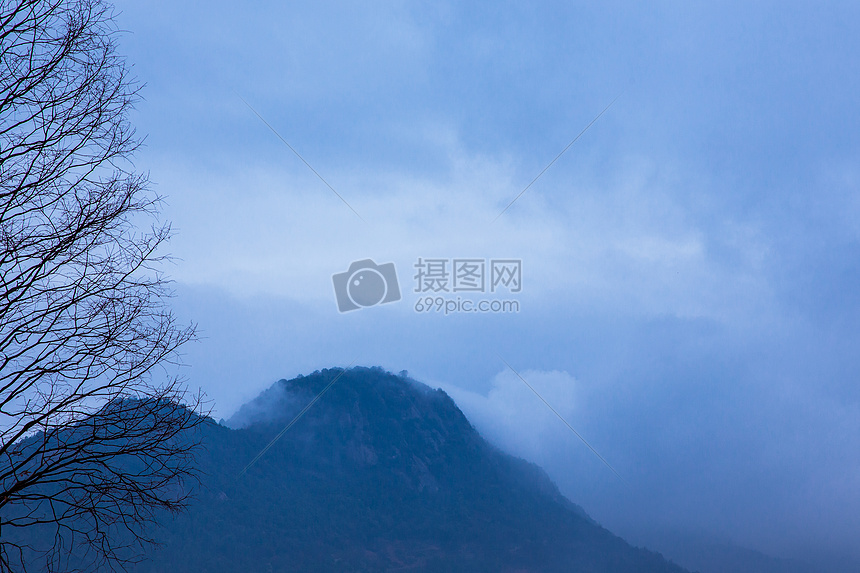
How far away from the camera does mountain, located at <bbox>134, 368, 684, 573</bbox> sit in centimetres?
7988

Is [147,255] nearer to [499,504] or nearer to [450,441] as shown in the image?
[499,504]

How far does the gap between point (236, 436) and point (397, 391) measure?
116 feet

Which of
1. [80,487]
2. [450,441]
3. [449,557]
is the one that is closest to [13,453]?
[80,487]

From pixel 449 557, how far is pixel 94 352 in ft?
299

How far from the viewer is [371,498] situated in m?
101

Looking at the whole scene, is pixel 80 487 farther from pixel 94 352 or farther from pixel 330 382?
pixel 330 382

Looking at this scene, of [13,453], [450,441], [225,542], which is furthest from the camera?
[450,441]

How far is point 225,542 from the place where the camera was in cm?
7581

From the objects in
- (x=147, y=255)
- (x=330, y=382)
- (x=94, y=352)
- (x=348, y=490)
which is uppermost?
(x=330, y=382)

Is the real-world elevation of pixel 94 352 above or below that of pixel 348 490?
below

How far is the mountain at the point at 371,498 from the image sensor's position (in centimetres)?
7988

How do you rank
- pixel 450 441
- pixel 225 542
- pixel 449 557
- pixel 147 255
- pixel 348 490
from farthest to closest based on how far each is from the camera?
pixel 450 441
pixel 348 490
pixel 449 557
pixel 225 542
pixel 147 255

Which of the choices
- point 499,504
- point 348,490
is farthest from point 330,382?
point 499,504

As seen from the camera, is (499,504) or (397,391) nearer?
(499,504)
